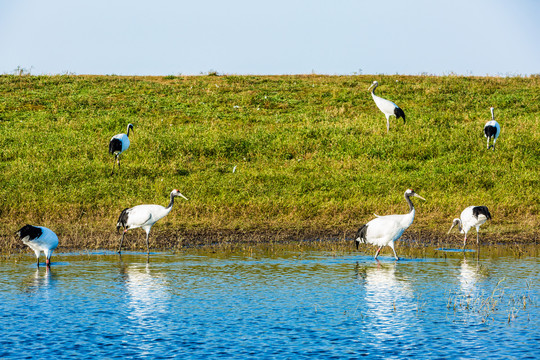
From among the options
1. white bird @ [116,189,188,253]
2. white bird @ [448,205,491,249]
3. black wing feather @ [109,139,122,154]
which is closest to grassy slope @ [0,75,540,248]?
black wing feather @ [109,139,122,154]

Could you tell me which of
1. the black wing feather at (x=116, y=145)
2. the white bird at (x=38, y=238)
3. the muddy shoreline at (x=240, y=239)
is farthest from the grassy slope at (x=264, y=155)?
the white bird at (x=38, y=238)

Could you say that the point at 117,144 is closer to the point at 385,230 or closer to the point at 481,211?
the point at 385,230

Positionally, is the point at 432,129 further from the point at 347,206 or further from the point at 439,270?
the point at 439,270

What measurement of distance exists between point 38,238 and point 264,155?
1365 cm

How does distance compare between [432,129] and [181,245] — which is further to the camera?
[432,129]

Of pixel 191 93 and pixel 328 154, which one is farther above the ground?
pixel 191 93

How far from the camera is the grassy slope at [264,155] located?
19.2 meters

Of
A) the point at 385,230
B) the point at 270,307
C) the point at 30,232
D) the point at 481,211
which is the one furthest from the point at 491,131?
the point at 30,232

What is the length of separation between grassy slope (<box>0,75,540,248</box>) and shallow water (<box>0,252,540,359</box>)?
3842 mm

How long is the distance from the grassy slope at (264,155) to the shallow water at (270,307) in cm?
384

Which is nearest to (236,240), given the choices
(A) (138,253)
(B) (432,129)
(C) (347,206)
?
(A) (138,253)

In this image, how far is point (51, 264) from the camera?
14.3m

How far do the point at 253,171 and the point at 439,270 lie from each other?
36.5 ft

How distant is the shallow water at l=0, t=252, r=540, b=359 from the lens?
8.79m
